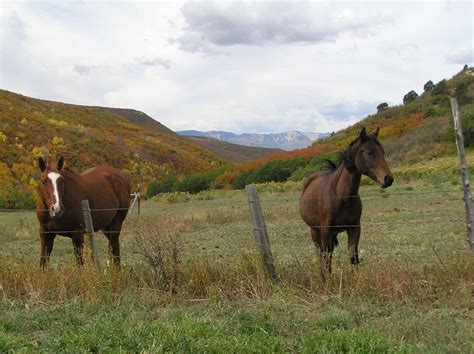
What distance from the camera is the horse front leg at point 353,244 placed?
22.1 ft

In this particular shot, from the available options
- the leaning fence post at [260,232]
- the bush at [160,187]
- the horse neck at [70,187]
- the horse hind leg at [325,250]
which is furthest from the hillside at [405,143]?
the leaning fence post at [260,232]

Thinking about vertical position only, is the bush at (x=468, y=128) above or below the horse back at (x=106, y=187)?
above

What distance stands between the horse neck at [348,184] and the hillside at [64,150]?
1115 inches

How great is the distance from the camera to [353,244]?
273 inches

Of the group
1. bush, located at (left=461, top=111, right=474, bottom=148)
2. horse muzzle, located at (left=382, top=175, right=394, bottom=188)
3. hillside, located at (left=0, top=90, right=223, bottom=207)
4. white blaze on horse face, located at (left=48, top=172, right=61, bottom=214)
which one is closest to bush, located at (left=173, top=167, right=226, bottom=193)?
hillside, located at (left=0, top=90, right=223, bottom=207)

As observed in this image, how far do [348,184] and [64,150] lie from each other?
145 ft

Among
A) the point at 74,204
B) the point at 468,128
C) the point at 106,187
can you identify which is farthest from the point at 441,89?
the point at 74,204

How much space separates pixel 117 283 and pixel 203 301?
119 centimetres

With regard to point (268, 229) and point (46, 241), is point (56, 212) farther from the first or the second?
point (268, 229)

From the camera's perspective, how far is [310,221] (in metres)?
8.23

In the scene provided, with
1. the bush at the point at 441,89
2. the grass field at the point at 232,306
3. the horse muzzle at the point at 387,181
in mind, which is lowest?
the grass field at the point at 232,306

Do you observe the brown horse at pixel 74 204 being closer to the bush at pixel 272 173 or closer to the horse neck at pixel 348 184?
the horse neck at pixel 348 184

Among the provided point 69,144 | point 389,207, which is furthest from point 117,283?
point 69,144

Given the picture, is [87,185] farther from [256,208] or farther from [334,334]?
[334,334]
